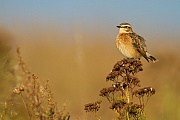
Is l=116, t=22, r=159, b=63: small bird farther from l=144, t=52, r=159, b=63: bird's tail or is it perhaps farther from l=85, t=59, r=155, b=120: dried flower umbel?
l=85, t=59, r=155, b=120: dried flower umbel

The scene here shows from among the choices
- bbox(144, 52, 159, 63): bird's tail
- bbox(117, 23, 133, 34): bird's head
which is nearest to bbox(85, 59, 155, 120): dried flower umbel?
bbox(144, 52, 159, 63): bird's tail

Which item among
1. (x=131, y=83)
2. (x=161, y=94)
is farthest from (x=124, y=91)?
(x=161, y=94)

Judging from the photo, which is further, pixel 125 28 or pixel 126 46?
pixel 125 28

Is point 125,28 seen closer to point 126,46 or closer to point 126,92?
point 126,46

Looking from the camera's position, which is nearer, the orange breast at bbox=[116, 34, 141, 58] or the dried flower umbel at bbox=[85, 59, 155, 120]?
the dried flower umbel at bbox=[85, 59, 155, 120]

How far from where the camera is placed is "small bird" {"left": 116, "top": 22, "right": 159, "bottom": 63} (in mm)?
7590

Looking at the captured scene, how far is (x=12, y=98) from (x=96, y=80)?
11.2 ft

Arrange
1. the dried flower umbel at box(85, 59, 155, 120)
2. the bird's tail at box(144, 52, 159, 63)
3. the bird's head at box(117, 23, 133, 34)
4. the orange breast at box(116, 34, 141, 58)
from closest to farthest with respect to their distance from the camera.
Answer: the dried flower umbel at box(85, 59, 155, 120), the bird's tail at box(144, 52, 159, 63), the orange breast at box(116, 34, 141, 58), the bird's head at box(117, 23, 133, 34)

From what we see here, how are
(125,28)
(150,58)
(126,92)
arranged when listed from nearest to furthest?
(126,92) < (150,58) < (125,28)

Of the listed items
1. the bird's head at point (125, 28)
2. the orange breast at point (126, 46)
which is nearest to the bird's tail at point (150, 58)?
the orange breast at point (126, 46)

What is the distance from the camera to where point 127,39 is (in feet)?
25.8

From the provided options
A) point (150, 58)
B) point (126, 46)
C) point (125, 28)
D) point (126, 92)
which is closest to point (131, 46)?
point (126, 46)

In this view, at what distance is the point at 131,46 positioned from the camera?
25.5 ft

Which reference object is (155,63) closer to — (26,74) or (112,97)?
(112,97)
